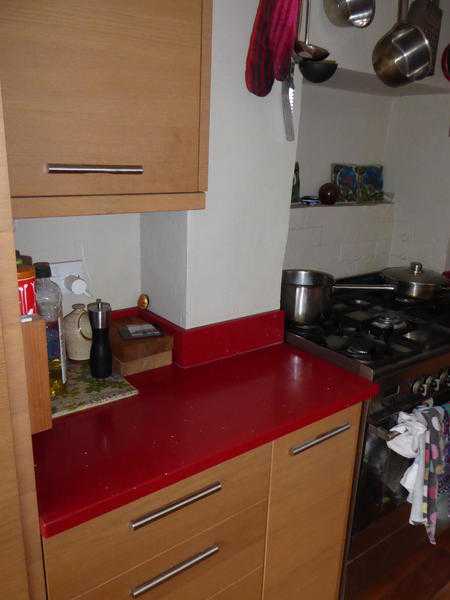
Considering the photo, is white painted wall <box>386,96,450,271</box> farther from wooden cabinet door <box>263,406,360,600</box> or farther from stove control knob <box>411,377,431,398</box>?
wooden cabinet door <box>263,406,360,600</box>

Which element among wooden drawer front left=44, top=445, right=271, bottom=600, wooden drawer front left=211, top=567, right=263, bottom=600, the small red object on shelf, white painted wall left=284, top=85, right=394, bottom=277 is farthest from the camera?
white painted wall left=284, top=85, right=394, bottom=277

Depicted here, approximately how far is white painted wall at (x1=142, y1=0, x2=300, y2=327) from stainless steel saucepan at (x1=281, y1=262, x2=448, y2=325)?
0.10m

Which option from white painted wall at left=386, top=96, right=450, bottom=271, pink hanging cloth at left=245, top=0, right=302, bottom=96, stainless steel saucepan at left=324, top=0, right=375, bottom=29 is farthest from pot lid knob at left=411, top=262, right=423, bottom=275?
pink hanging cloth at left=245, top=0, right=302, bottom=96

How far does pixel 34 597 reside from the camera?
2.77 feet

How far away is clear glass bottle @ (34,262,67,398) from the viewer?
1.20m

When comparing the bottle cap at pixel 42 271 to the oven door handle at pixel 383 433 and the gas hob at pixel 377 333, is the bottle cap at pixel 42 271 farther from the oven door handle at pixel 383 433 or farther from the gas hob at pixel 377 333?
the oven door handle at pixel 383 433

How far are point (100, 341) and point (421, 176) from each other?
1631 mm

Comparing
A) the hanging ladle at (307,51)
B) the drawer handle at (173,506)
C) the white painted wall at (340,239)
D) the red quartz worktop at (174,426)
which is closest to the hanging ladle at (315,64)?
the hanging ladle at (307,51)

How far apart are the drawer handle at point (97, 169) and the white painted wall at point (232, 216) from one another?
27 centimetres

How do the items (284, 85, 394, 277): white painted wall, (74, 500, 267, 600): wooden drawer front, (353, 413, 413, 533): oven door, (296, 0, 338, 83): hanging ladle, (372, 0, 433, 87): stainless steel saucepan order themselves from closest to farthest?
(74, 500, 267, 600): wooden drawer front
(296, 0, 338, 83): hanging ladle
(353, 413, 413, 533): oven door
(372, 0, 433, 87): stainless steel saucepan
(284, 85, 394, 277): white painted wall

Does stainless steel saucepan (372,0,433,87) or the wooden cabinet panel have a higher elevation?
stainless steel saucepan (372,0,433,87)

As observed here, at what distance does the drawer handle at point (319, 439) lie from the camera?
3.85ft

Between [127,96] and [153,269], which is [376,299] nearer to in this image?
[153,269]

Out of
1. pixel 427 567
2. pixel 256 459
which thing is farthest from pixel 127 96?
pixel 427 567
